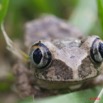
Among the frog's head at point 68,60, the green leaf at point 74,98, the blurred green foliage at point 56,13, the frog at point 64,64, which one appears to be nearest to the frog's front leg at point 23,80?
the frog at point 64,64

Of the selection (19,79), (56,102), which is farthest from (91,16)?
(56,102)

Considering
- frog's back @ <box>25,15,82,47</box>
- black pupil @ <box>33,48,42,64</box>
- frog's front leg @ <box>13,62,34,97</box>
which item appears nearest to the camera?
black pupil @ <box>33,48,42,64</box>

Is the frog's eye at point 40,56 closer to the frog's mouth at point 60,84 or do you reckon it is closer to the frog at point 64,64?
the frog at point 64,64

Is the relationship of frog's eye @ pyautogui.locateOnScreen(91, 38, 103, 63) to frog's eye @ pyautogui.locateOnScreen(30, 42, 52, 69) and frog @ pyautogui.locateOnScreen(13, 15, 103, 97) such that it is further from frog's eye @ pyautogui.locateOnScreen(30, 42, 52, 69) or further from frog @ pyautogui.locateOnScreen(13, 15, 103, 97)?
frog's eye @ pyautogui.locateOnScreen(30, 42, 52, 69)

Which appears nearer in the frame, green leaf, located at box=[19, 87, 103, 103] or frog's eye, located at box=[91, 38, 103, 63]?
green leaf, located at box=[19, 87, 103, 103]

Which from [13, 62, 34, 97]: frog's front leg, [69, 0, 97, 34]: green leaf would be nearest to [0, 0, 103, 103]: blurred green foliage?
[69, 0, 97, 34]: green leaf

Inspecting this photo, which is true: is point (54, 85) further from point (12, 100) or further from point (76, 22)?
point (76, 22)
